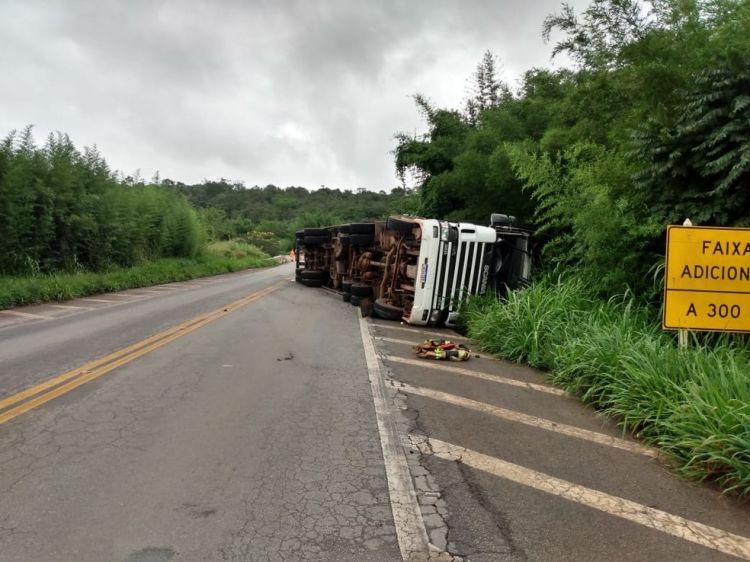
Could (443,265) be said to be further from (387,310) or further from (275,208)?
(275,208)

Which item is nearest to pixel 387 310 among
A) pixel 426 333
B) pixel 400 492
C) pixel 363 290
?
pixel 426 333

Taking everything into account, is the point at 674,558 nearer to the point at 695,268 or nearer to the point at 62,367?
the point at 695,268

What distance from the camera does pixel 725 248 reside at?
538cm

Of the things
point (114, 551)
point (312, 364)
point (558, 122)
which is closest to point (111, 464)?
point (114, 551)

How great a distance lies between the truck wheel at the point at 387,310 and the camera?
437 inches

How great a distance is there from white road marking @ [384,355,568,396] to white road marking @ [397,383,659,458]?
90cm

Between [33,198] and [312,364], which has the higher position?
[33,198]

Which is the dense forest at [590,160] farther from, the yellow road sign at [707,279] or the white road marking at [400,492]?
the white road marking at [400,492]

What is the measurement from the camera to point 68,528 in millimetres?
3131

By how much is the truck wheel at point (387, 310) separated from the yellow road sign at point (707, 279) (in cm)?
606

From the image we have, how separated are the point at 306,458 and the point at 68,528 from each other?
1.60 m

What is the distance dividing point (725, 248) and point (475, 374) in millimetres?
2976

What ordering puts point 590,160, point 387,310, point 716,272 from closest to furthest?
point 716,272, point 590,160, point 387,310

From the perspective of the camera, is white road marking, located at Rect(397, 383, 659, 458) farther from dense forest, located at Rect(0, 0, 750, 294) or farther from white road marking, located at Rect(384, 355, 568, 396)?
dense forest, located at Rect(0, 0, 750, 294)
